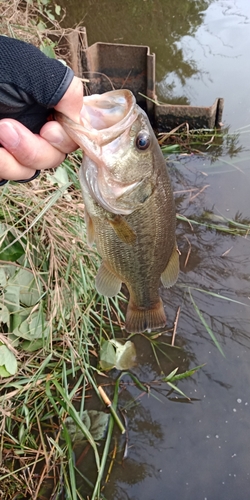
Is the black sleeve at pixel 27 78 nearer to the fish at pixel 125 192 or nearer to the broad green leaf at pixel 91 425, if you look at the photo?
the fish at pixel 125 192

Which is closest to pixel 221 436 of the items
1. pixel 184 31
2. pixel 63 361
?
pixel 63 361

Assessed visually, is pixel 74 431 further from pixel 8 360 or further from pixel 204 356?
pixel 204 356

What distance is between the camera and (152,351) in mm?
2861

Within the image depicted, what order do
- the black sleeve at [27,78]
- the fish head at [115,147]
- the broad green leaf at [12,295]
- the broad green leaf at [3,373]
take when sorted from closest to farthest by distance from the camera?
the black sleeve at [27,78], the fish head at [115,147], the broad green leaf at [3,373], the broad green leaf at [12,295]

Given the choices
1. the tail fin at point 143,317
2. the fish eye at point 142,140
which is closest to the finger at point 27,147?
the fish eye at point 142,140

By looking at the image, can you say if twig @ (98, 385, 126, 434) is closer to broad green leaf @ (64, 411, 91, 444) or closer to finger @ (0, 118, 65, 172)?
broad green leaf @ (64, 411, 91, 444)

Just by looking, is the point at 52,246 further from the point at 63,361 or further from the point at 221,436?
the point at 221,436

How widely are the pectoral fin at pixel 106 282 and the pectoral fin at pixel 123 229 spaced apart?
0.80ft

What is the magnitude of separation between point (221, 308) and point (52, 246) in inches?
53.9

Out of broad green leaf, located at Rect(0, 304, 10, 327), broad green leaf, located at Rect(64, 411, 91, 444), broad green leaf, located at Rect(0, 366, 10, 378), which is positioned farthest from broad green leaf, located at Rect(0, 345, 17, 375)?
broad green leaf, located at Rect(64, 411, 91, 444)

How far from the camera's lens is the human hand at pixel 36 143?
1171 millimetres

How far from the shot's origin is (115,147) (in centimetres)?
139

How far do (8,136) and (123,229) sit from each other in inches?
22.6

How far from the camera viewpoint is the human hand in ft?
3.84
